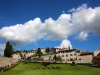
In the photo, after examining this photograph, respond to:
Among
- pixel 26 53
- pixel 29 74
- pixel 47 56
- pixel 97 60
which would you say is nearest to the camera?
pixel 29 74

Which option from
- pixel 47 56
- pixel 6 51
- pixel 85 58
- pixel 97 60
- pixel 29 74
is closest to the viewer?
pixel 29 74

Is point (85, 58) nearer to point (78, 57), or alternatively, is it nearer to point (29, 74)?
point (78, 57)

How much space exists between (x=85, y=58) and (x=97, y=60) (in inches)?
662

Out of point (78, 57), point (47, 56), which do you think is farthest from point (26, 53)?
point (78, 57)

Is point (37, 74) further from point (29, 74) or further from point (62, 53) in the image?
point (62, 53)

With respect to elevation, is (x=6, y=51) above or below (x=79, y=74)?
above

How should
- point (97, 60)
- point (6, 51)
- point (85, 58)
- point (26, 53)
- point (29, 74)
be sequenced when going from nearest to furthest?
1. point (29, 74)
2. point (97, 60)
3. point (85, 58)
4. point (6, 51)
5. point (26, 53)

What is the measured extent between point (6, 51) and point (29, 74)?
281 ft

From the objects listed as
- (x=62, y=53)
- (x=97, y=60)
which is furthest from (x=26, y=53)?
(x=97, y=60)

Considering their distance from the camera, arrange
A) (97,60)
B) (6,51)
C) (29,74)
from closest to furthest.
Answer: (29,74)
(97,60)
(6,51)

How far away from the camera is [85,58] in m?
121

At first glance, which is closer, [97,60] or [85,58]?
[97,60]

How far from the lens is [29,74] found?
5172cm

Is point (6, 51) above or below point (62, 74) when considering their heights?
above
